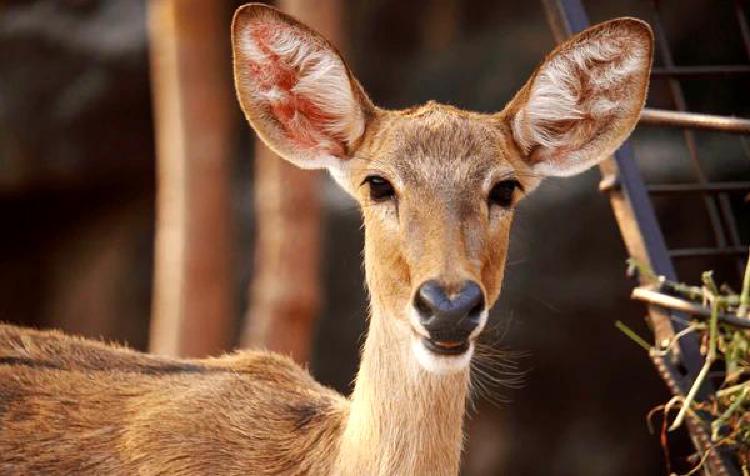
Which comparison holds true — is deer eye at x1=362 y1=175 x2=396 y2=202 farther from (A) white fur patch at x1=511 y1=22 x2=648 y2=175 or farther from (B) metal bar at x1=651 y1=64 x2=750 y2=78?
(B) metal bar at x1=651 y1=64 x2=750 y2=78

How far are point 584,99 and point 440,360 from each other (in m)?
Answer: 1.31

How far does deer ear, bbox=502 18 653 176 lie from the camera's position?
15.2ft

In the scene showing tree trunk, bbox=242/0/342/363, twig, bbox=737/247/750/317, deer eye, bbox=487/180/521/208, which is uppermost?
tree trunk, bbox=242/0/342/363

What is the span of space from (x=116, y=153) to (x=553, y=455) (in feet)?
15.5

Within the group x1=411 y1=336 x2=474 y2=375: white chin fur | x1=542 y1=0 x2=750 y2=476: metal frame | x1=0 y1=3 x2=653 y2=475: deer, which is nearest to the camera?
x1=411 y1=336 x2=474 y2=375: white chin fur

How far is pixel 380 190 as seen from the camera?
4.46 m

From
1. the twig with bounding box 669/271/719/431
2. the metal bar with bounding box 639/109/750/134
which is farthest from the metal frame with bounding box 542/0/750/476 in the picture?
the twig with bounding box 669/271/719/431

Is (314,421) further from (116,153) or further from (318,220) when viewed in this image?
(116,153)

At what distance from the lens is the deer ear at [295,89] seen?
458 centimetres

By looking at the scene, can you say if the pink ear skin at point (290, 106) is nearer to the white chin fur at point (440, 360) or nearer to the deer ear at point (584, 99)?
the deer ear at point (584, 99)

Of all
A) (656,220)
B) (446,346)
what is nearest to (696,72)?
(656,220)

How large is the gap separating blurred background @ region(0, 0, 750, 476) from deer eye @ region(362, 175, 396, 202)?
4.30 meters

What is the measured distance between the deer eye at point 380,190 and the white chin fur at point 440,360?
0.55 m

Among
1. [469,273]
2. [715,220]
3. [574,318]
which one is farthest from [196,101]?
[469,273]
